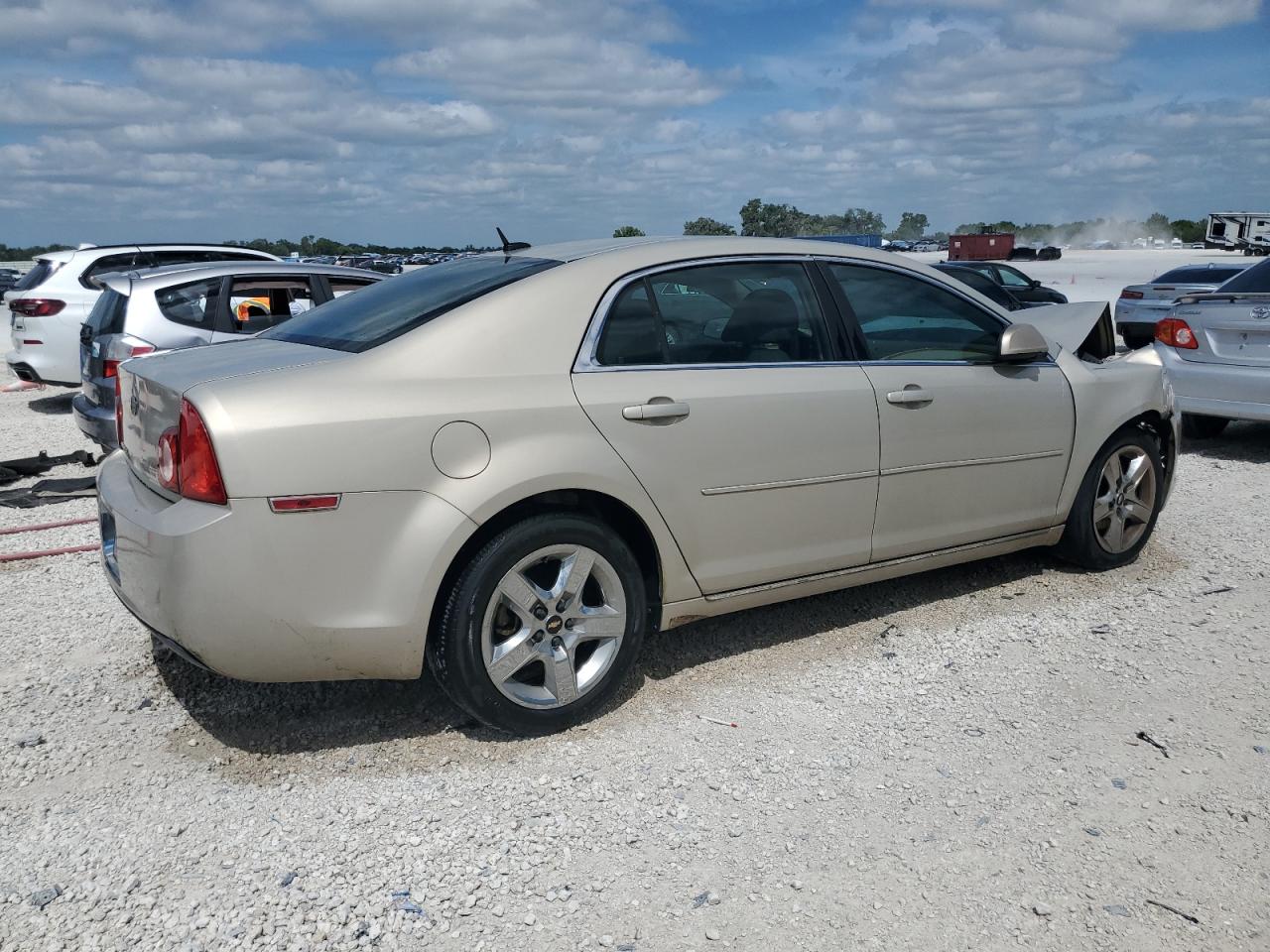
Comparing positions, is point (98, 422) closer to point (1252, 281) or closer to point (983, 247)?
point (1252, 281)

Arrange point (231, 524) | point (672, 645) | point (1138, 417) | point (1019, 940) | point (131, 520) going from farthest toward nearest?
point (1138, 417), point (672, 645), point (131, 520), point (231, 524), point (1019, 940)

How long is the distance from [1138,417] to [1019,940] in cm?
346

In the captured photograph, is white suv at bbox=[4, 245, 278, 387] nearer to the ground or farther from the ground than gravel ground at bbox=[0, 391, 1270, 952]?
farther from the ground

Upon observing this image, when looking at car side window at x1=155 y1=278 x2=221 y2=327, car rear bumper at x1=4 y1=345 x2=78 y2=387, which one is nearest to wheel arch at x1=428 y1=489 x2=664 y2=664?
car side window at x1=155 y1=278 x2=221 y2=327

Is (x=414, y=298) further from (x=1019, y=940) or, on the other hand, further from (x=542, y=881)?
(x=1019, y=940)

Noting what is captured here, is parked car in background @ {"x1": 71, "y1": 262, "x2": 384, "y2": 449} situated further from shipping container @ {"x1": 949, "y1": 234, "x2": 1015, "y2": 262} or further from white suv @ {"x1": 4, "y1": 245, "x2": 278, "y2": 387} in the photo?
shipping container @ {"x1": 949, "y1": 234, "x2": 1015, "y2": 262}

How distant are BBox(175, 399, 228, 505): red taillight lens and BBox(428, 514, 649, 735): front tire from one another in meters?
0.78

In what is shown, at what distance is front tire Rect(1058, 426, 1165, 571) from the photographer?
17.0 feet

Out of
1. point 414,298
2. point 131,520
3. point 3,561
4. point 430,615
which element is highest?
point 414,298

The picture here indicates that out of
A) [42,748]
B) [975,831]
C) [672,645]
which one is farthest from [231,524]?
[975,831]

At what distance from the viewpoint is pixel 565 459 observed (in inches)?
139

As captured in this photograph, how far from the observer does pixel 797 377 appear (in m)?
4.14

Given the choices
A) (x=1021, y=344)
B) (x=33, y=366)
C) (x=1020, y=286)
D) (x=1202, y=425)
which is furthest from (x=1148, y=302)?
(x=33, y=366)

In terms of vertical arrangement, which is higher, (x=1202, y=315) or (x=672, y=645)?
(x=1202, y=315)
